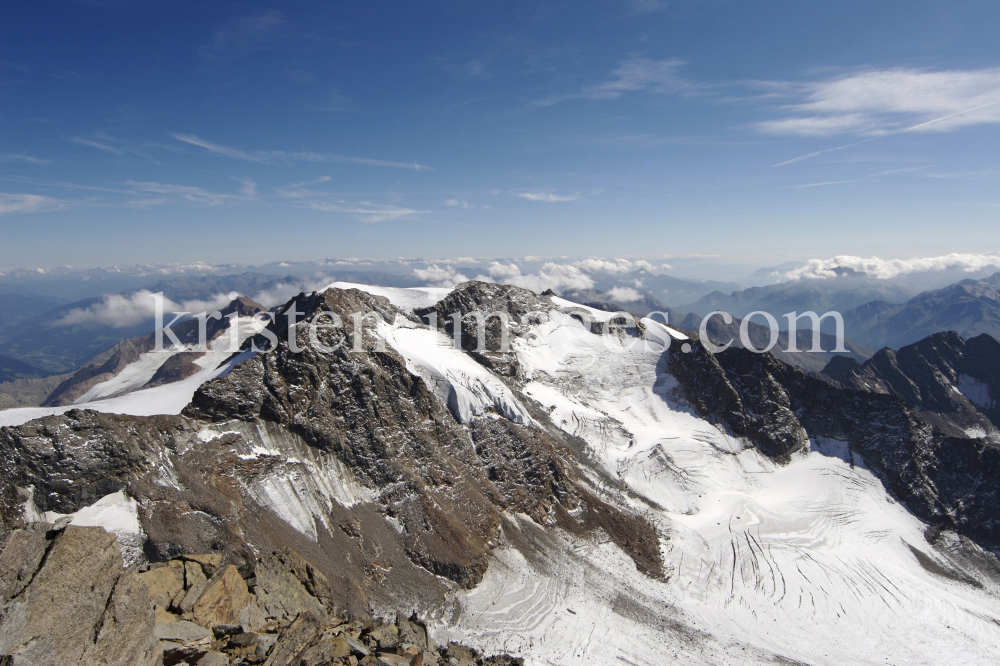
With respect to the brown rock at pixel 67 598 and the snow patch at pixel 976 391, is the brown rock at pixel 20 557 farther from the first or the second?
the snow patch at pixel 976 391

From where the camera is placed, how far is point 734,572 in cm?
6106

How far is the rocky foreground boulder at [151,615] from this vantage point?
17.9 meters

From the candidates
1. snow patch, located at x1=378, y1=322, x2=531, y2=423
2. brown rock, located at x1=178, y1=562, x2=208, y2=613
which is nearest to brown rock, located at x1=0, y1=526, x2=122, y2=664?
brown rock, located at x1=178, y1=562, x2=208, y2=613

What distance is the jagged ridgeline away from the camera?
27.1m

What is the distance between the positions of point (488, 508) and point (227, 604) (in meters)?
40.5

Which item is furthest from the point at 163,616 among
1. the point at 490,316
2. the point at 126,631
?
the point at 490,316

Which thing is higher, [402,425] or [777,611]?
[402,425]

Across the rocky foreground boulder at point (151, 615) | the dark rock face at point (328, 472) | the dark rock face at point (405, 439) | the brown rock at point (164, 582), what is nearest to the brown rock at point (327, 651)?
the rocky foreground boulder at point (151, 615)

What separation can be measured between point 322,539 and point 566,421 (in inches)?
1830

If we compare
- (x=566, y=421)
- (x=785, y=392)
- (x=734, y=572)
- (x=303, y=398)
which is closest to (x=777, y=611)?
(x=734, y=572)

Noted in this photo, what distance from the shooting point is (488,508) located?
62594 millimetres

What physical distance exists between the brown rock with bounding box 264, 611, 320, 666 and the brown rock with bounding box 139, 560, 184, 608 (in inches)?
266

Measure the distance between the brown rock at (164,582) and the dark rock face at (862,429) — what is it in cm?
Result: 8810

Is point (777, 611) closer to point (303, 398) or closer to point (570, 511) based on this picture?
point (570, 511)
